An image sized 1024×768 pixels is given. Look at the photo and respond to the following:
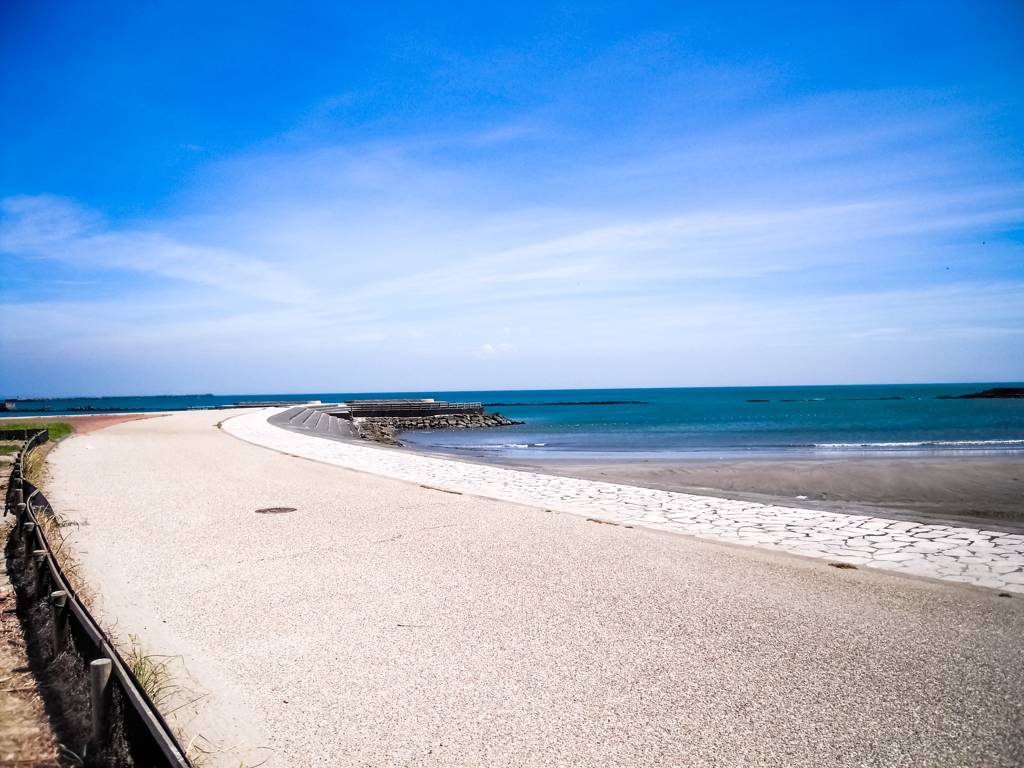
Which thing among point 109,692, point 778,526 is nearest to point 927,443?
point 778,526

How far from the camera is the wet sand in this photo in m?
11.4

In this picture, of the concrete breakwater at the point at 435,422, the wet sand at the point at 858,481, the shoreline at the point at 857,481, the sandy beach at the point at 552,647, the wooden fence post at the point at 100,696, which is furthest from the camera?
the concrete breakwater at the point at 435,422

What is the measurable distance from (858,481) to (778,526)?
26.6ft

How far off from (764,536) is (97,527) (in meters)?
9.18

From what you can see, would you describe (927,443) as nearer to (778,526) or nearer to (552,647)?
(778,526)

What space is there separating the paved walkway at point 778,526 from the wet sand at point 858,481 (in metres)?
1.47

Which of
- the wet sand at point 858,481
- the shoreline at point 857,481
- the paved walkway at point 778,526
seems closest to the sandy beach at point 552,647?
the paved walkway at point 778,526

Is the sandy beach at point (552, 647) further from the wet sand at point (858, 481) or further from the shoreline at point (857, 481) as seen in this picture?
the wet sand at point (858, 481)

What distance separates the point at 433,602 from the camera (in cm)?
542

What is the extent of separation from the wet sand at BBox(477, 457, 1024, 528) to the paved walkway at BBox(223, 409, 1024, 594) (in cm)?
147

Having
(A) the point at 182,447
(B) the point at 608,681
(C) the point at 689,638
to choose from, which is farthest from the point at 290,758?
(A) the point at 182,447

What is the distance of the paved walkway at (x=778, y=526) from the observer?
6.77 meters

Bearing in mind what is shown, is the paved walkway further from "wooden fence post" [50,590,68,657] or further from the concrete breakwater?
the concrete breakwater

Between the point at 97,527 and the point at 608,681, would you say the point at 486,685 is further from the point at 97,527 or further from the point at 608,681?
the point at 97,527
